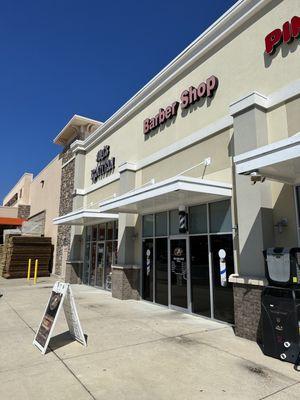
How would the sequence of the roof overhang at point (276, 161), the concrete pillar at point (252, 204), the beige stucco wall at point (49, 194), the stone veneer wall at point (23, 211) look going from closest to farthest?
the roof overhang at point (276, 161) → the concrete pillar at point (252, 204) → the beige stucco wall at point (49, 194) → the stone veneer wall at point (23, 211)

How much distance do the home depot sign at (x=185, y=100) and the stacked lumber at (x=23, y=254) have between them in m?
13.7

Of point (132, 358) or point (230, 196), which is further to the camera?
point (230, 196)

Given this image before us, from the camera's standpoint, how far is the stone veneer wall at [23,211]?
34.8 m

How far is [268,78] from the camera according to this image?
26.9 feet

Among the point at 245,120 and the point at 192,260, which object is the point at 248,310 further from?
the point at 245,120

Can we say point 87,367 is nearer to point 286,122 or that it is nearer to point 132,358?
point 132,358

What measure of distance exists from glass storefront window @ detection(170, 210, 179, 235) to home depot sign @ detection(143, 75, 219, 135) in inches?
137

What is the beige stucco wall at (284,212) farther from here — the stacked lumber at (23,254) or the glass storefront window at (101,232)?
the stacked lumber at (23,254)

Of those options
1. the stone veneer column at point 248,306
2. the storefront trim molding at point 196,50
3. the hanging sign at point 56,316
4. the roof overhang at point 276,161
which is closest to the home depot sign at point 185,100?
the storefront trim molding at point 196,50

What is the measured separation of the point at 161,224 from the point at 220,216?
10.0 ft

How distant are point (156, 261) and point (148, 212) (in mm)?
1911

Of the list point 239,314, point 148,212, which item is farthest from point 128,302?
point 239,314

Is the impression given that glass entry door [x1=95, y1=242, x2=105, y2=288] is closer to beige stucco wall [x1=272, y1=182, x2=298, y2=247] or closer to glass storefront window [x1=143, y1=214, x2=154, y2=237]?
glass storefront window [x1=143, y1=214, x2=154, y2=237]

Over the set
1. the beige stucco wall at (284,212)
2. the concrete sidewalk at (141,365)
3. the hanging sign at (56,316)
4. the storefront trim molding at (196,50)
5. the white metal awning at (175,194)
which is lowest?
the concrete sidewalk at (141,365)
